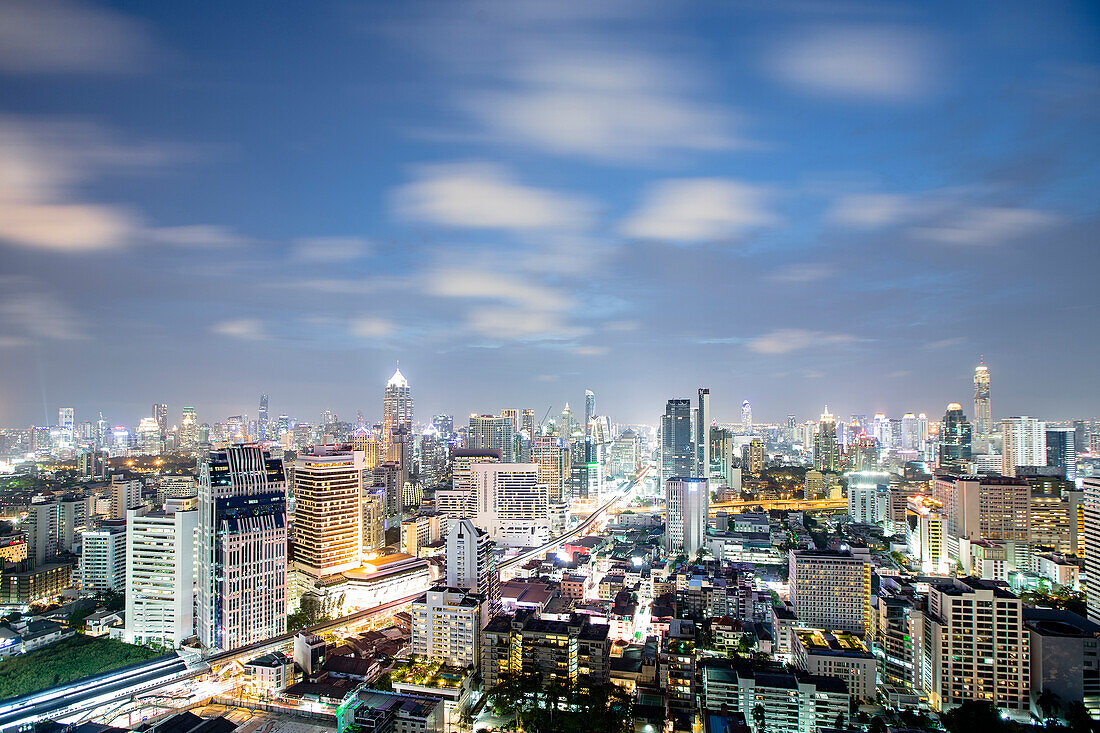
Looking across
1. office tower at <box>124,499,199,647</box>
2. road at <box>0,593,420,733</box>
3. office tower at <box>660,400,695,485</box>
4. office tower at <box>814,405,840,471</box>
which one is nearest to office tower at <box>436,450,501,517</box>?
office tower at <box>124,499,199,647</box>

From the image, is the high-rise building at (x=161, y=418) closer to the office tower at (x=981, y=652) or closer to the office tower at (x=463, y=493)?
the office tower at (x=463, y=493)

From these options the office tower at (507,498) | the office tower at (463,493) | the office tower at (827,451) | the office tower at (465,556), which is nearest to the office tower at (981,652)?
the office tower at (465,556)

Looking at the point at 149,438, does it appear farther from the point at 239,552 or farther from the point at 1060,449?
the point at 1060,449

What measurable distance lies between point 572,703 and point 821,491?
21.3m

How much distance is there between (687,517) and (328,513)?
8.96 meters

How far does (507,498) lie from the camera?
62.0 feet

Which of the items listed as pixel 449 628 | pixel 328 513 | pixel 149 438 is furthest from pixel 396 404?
pixel 449 628

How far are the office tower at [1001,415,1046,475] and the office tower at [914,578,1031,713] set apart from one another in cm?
1869

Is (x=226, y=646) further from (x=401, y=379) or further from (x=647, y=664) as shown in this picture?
(x=401, y=379)


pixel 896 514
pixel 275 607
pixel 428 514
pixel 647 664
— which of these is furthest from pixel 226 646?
pixel 896 514

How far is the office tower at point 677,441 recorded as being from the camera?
2909cm

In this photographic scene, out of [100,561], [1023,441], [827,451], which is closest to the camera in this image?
[100,561]

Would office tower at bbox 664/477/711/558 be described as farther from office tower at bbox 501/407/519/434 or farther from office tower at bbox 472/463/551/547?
office tower at bbox 501/407/519/434

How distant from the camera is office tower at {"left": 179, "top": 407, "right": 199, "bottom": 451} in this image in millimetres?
26250
